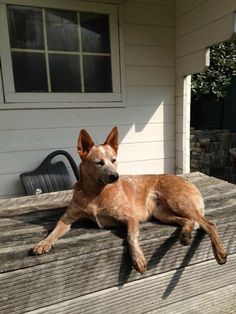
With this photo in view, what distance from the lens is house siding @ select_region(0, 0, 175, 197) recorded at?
2.67 meters

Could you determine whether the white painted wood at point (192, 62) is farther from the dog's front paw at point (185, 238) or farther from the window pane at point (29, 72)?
the dog's front paw at point (185, 238)

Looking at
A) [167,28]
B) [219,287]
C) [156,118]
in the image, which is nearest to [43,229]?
[219,287]

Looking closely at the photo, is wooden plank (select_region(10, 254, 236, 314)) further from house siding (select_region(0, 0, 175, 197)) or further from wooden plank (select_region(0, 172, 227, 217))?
house siding (select_region(0, 0, 175, 197))

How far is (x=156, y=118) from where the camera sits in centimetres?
315

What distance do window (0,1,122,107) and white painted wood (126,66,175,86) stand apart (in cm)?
16

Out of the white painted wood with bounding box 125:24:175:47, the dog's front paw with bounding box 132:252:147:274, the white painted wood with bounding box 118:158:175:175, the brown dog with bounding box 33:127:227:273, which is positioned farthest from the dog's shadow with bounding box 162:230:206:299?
the white painted wood with bounding box 125:24:175:47

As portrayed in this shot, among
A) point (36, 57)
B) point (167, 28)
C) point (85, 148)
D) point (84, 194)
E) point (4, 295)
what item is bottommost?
point (4, 295)

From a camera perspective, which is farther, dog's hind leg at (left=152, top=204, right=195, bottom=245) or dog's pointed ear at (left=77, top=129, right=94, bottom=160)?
dog's pointed ear at (left=77, top=129, right=94, bottom=160)

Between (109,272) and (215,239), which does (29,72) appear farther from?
(215,239)

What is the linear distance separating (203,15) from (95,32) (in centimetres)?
111

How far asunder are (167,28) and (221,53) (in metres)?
3.37

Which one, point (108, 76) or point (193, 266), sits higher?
point (108, 76)

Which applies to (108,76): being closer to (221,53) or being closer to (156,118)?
(156,118)

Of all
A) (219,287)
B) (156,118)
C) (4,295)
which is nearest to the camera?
(4,295)
